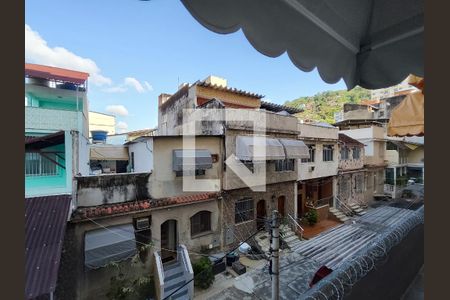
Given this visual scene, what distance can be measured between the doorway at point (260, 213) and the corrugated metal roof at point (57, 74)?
11.1 meters

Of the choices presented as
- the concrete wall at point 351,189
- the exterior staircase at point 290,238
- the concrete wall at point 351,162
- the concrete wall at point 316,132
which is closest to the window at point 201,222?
the exterior staircase at point 290,238

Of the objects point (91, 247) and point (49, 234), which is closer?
point (49, 234)

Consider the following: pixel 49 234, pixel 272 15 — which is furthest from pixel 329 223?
pixel 272 15

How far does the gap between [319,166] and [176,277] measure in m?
12.3

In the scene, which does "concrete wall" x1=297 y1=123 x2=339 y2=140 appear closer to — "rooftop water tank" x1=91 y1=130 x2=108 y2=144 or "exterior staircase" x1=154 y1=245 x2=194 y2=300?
"exterior staircase" x1=154 y1=245 x2=194 y2=300

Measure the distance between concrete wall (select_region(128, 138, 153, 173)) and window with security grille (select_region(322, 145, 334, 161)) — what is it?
12.8 metres

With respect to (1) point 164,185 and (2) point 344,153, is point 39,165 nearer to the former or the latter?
(1) point 164,185

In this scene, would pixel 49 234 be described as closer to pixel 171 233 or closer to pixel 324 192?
pixel 171 233

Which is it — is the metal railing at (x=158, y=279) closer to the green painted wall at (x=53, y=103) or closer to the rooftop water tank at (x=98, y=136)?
the green painted wall at (x=53, y=103)

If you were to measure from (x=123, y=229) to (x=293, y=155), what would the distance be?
A: 9.38 metres

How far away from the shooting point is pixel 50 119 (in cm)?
830

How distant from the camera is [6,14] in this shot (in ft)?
2.02

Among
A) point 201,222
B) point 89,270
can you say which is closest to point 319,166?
point 201,222

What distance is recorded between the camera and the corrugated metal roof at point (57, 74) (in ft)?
30.6
